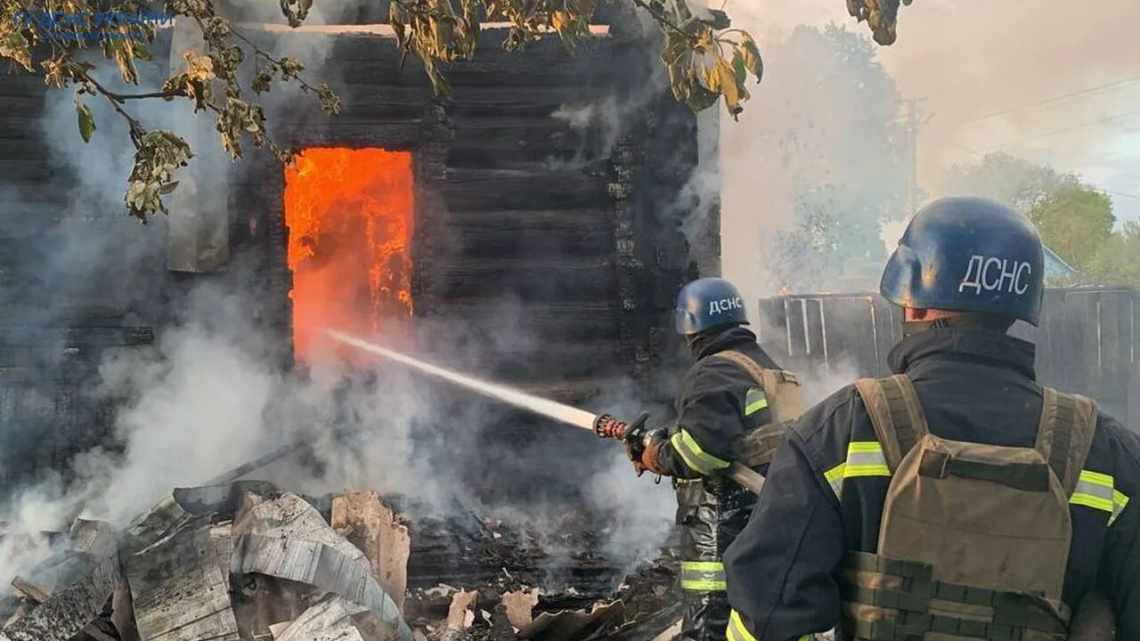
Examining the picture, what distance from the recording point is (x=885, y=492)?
194cm

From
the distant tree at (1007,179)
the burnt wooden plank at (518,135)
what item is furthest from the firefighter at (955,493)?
the distant tree at (1007,179)

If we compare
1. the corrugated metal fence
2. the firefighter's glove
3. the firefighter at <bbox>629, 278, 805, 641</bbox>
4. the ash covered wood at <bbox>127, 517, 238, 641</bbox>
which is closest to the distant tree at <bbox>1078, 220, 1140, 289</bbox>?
the corrugated metal fence

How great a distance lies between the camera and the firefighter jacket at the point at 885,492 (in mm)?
1911

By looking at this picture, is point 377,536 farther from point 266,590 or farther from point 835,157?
point 835,157

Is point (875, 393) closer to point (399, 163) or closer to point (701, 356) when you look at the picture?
point (701, 356)

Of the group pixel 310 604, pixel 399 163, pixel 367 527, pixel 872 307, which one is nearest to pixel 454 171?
pixel 399 163

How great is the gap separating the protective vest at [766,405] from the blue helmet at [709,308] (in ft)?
0.79

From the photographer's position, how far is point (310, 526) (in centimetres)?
483

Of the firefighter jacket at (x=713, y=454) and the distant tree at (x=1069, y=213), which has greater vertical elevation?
the distant tree at (x=1069, y=213)

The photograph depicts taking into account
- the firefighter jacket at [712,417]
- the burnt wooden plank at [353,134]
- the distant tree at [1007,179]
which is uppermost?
the distant tree at [1007,179]

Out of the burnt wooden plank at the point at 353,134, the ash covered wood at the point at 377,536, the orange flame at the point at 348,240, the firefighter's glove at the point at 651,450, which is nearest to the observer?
the firefighter's glove at the point at 651,450

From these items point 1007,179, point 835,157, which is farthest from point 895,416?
point 1007,179

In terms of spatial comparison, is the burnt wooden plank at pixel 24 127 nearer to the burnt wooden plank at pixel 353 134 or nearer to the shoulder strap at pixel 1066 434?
the burnt wooden plank at pixel 353 134

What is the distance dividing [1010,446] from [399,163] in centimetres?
632
